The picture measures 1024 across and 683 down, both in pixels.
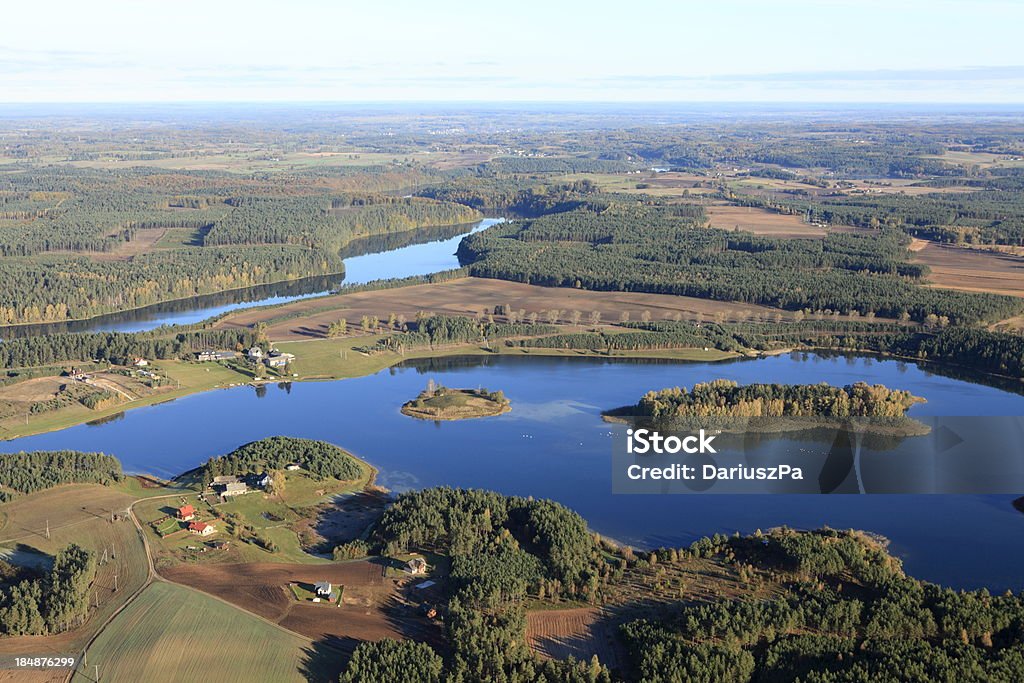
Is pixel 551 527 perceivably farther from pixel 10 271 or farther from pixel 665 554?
pixel 10 271

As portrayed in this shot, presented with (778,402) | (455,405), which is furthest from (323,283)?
(778,402)

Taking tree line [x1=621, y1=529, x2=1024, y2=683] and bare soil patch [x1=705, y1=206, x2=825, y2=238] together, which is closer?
tree line [x1=621, y1=529, x2=1024, y2=683]

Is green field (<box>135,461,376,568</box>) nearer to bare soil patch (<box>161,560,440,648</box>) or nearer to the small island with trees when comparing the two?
bare soil patch (<box>161,560,440,648</box>)

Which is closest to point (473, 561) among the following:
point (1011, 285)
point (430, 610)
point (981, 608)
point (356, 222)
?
point (430, 610)

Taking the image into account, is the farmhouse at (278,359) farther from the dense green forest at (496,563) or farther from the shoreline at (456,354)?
the dense green forest at (496,563)

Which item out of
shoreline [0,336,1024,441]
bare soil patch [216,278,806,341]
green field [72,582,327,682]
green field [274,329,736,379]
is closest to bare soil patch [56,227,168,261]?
bare soil patch [216,278,806,341]

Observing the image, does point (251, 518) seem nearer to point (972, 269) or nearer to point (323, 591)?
point (323, 591)

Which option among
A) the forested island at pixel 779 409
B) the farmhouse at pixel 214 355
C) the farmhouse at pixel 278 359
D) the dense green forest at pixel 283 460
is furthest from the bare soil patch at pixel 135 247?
the forested island at pixel 779 409
